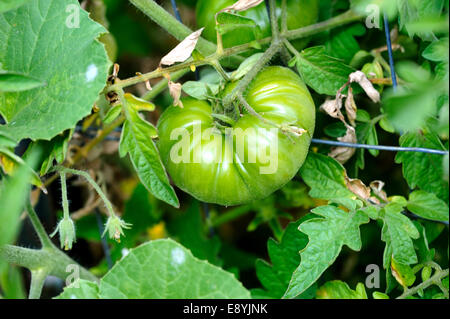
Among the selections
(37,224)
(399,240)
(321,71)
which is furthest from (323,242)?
(37,224)

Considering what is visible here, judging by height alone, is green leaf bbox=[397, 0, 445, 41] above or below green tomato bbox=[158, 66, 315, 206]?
above

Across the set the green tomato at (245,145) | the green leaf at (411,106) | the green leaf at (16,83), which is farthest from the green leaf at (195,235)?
the green leaf at (411,106)

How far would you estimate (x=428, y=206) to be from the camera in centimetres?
99

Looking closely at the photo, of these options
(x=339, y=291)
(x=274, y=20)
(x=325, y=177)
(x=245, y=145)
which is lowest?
(x=339, y=291)

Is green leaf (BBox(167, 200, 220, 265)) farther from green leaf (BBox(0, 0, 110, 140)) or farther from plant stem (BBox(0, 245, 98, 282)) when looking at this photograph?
green leaf (BBox(0, 0, 110, 140))

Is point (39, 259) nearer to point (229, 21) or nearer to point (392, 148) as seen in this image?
point (229, 21)

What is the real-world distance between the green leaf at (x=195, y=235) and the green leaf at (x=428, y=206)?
1.78ft

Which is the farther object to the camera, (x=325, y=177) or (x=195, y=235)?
(x=195, y=235)

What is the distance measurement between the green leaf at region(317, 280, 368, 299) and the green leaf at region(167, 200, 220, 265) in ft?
1.17

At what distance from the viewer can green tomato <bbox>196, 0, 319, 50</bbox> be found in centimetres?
106

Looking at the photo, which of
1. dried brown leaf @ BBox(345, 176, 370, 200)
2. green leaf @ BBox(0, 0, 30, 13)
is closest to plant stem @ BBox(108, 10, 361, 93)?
green leaf @ BBox(0, 0, 30, 13)

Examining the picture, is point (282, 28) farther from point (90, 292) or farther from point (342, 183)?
point (90, 292)

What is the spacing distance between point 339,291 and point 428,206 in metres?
0.24
